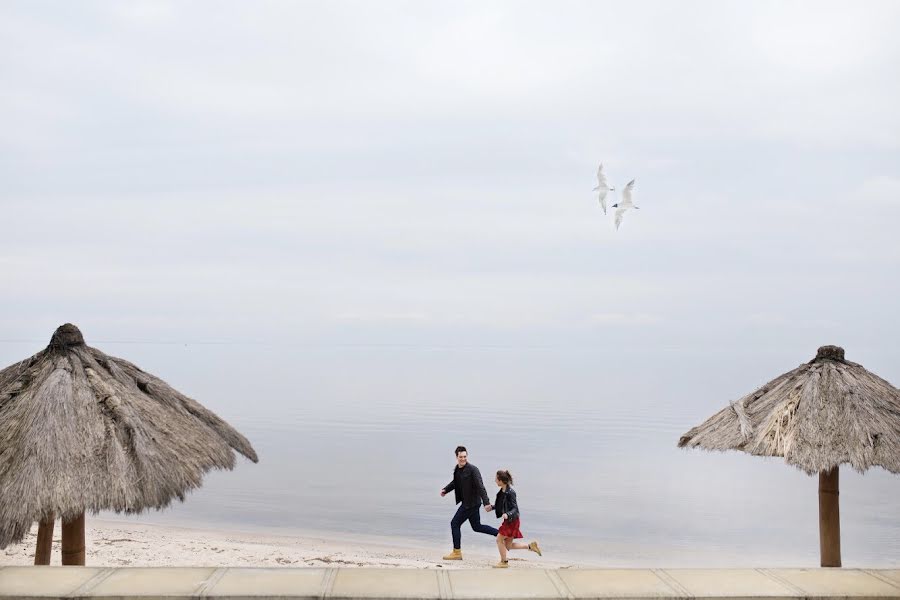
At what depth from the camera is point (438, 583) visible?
7.19 m

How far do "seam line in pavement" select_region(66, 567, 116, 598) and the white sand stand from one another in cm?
640

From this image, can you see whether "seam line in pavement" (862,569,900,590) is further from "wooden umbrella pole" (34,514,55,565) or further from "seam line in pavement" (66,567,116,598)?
"wooden umbrella pole" (34,514,55,565)

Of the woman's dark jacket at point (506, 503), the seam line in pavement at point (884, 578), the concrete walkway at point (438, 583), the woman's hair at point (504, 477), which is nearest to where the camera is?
the concrete walkway at point (438, 583)

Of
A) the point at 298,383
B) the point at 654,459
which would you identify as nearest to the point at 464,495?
the point at 654,459

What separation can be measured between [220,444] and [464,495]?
158 inches

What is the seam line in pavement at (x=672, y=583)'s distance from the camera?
6.81m

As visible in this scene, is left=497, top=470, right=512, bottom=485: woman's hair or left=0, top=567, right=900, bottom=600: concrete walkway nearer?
left=0, top=567, right=900, bottom=600: concrete walkway

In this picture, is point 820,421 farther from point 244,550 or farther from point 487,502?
point 244,550

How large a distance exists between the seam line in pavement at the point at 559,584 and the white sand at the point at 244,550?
5.80 m

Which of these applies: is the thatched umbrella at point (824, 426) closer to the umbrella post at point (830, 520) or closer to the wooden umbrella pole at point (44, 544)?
the umbrella post at point (830, 520)

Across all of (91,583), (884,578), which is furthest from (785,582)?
(91,583)

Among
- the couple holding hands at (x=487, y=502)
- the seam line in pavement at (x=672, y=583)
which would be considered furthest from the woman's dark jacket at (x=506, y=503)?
Answer: the seam line in pavement at (x=672, y=583)

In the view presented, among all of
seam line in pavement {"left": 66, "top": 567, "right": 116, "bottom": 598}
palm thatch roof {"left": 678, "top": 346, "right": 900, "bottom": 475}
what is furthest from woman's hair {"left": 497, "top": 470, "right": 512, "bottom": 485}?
seam line in pavement {"left": 66, "top": 567, "right": 116, "bottom": 598}

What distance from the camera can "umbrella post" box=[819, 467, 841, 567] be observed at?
9.47 meters
